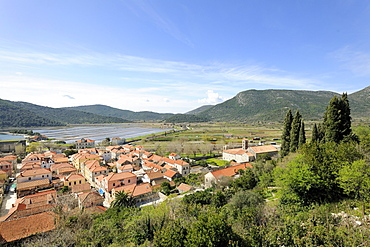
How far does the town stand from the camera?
18.5m

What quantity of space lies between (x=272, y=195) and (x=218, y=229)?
42.2 feet

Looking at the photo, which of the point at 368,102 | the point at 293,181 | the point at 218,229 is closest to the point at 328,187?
the point at 293,181

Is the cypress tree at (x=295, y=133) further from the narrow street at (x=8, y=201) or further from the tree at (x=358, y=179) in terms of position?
the narrow street at (x=8, y=201)

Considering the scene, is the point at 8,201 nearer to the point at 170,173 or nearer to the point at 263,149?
the point at 170,173

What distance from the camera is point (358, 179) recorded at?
11.5 meters

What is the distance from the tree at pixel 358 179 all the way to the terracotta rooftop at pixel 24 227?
2440 centimetres

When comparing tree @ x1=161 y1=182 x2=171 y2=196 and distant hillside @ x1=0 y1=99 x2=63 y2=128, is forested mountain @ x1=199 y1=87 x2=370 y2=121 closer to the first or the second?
tree @ x1=161 y1=182 x2=171 y2=196

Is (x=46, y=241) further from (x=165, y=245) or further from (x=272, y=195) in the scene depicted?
(x=272, y=195)

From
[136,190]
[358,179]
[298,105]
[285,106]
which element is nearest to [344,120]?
[358,179]

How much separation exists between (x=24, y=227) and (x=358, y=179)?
27.4 metres

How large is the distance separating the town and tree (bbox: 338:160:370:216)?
16851mm

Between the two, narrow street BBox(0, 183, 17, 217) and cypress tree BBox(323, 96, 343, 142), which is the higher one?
cypress tree BBox(323, 96, 343, 142)

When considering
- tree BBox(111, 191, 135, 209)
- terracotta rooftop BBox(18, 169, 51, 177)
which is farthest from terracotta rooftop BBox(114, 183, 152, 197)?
terracotta rooftop BBox(18, 169, 51, 177)

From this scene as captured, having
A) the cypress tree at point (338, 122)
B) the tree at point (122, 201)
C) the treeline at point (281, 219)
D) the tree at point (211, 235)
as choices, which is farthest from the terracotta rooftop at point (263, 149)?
the tree at point (211, 235)
